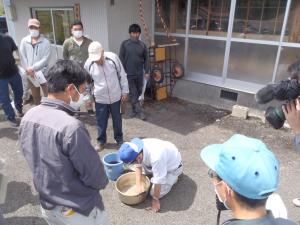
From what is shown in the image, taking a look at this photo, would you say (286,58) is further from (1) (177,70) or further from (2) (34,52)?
(2) (34,52)

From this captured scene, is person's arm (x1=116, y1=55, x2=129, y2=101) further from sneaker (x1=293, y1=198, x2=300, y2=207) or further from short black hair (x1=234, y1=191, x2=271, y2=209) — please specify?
short black hair (x1=234, y1=191, x2=271, y2=209)

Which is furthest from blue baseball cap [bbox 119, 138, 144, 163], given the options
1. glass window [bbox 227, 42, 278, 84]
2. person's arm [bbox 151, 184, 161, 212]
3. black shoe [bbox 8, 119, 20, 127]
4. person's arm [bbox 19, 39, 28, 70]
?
glass window [bbox 227, 42, 278, 84]

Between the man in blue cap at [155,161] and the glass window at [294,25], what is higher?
the glass window at [294,25]

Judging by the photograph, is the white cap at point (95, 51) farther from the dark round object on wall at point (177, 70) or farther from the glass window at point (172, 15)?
the glass window at point (172, 15)

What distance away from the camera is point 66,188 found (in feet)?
5.18

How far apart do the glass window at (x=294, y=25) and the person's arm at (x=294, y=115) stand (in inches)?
133

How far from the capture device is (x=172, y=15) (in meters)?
6.15

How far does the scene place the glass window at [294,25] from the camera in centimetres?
441

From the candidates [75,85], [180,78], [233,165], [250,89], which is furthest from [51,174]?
[180,78]

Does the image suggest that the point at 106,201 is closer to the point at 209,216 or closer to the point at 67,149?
the point at 209,216

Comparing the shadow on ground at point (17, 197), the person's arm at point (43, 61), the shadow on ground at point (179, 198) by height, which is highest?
the person's arm at point (43, 61)

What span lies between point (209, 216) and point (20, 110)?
417cm

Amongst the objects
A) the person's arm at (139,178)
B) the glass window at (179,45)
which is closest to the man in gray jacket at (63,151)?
the person's arm at (139,178)

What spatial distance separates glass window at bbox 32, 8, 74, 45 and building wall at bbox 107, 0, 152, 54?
152cm
